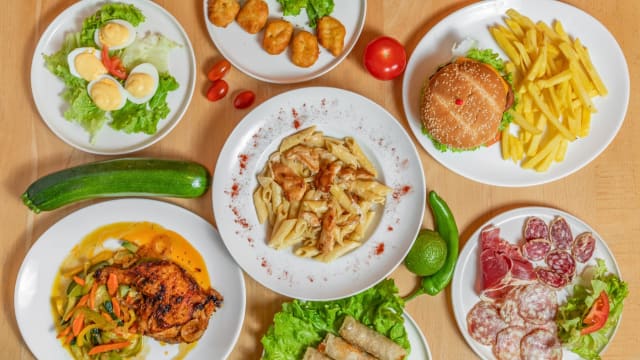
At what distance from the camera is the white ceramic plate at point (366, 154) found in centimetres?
279

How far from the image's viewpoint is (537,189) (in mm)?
2992

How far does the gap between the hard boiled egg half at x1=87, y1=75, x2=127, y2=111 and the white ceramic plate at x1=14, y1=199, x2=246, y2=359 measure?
46 centimetres

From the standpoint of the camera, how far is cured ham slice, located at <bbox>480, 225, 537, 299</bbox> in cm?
284

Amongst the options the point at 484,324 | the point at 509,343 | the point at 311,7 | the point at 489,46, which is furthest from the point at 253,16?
the point at 509,343

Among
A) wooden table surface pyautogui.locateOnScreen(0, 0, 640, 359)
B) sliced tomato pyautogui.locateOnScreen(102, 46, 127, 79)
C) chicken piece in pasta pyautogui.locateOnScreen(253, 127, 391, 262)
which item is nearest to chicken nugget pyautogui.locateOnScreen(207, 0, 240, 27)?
wooden table surface pyautogui.locateOnScreen(0, 0, 640, 359)

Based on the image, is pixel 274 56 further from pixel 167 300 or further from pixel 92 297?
pixel 92 297

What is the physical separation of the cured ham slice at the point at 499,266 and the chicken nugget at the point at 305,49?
1177 mm

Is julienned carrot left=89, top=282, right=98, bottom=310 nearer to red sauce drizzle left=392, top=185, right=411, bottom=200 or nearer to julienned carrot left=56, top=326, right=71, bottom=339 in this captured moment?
julienned carrot left=56, top=326, right=71, bottom=339

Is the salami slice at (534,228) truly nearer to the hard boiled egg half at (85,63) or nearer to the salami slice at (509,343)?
the salami slice at (509,343)

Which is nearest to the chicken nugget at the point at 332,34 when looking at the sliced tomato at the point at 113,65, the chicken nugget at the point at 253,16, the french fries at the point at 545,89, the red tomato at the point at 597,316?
the chicken nugget at the point at 253,16

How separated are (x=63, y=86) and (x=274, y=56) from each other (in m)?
1.05

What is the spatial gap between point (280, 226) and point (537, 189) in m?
1.30

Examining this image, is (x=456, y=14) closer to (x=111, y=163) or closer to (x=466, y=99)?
(x=466, y=99)

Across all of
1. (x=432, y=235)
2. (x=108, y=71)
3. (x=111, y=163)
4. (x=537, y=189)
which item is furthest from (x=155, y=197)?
(x=537, y=189)
